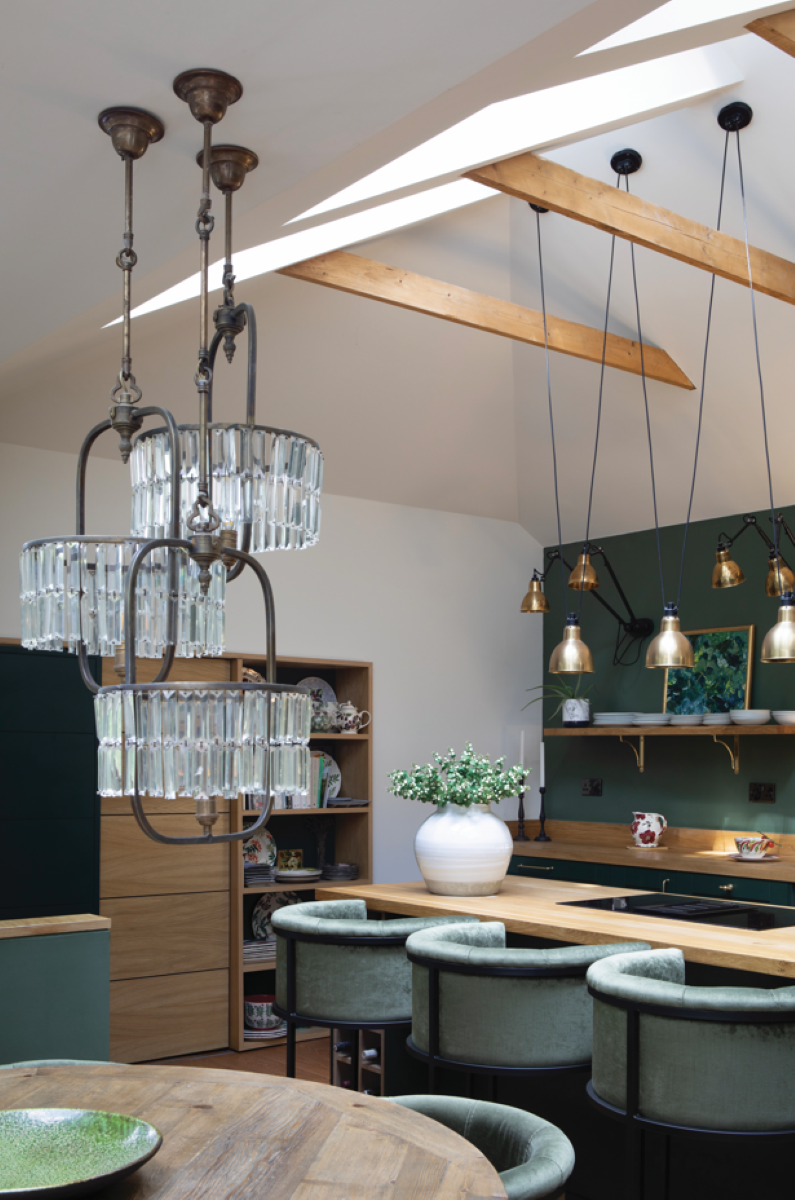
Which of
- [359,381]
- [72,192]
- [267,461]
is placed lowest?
[267,461]

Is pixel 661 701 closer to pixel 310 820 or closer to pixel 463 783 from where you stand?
pixel 310 820

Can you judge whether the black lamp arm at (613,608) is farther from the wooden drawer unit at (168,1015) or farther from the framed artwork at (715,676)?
the wooden drawer unit at (168,1015)

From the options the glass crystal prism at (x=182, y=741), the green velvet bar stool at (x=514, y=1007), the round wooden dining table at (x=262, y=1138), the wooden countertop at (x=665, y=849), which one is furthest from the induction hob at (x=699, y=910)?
the glass crystal prism at (x=182, y=741)

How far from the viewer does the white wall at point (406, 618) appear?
5.70 meters

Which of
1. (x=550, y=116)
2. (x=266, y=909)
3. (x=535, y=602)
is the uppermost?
(x=550, y=116)

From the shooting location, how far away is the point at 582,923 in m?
3.18

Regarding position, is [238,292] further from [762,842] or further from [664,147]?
[762,842]

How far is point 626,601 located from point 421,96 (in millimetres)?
4707

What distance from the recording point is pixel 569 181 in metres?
3.56

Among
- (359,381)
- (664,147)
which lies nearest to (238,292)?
(359,381)

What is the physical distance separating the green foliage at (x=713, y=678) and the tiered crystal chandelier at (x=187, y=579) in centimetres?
433

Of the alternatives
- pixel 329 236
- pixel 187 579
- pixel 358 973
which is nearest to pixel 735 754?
pixel 358 973

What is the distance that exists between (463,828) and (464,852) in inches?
3.2

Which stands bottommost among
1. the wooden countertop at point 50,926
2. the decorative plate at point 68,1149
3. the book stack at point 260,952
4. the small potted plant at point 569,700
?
the book stack at point 260,952
